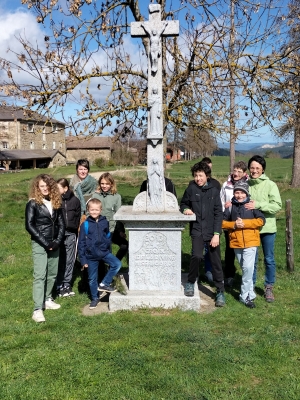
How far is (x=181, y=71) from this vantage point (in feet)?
26.6

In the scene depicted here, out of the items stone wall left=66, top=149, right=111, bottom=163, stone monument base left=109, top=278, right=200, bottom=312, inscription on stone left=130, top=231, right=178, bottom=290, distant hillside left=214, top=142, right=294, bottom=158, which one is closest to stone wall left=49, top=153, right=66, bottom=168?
stone wall left=66, top=149, right=111, bottom=163

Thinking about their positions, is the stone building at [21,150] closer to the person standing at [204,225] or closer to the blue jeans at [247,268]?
the person standing at [204,225]

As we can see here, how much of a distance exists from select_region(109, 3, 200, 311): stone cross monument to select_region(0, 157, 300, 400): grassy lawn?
0.72 ft

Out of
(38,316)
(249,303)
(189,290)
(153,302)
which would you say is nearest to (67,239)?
(38,316)

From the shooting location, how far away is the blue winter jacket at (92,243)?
4957mm

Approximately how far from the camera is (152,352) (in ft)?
12.2

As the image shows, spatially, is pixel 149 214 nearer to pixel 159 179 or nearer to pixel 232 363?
pixel 159 179

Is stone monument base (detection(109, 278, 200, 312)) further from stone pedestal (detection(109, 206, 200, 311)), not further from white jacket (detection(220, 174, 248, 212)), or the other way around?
white jacket (detection(220, 174, 248, 212))

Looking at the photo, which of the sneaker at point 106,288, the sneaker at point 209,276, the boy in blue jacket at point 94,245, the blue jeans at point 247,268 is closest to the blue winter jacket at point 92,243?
the boy in blue jacket at point 94,245

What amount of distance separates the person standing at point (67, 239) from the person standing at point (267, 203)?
2.45 m

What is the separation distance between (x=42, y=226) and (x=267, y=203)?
9.47 ft

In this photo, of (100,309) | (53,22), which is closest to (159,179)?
(100,309)

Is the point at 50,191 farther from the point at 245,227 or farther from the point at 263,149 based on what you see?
the point at 263,149

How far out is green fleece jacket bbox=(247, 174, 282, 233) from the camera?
16.5 feet
